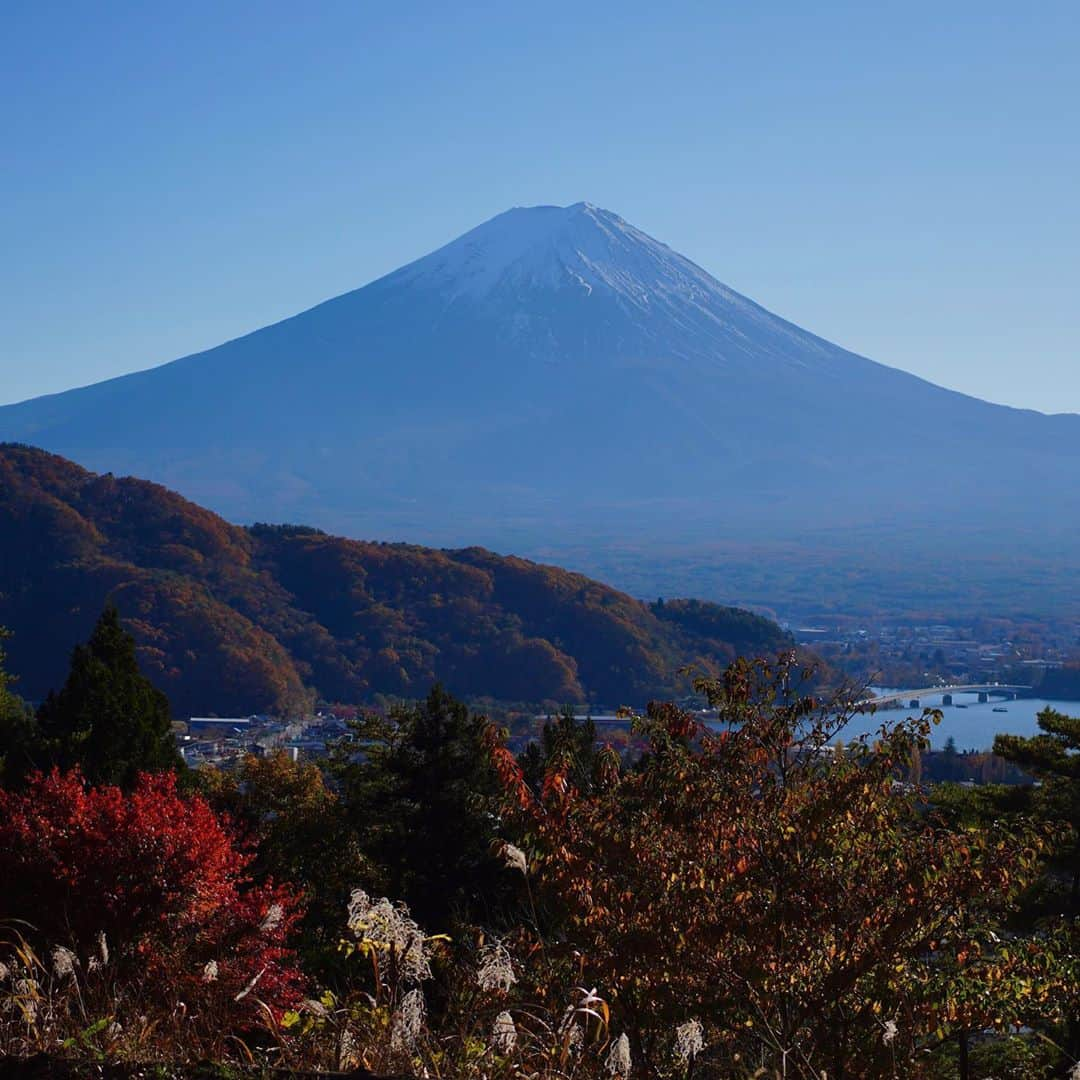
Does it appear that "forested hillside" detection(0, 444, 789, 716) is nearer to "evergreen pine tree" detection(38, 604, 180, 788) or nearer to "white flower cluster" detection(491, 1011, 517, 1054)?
"evergreen pine tree" detection(38, 604, 180, 788)

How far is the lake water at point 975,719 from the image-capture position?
42000mm

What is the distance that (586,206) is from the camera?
168m

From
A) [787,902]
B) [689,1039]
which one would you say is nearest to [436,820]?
[787,902]

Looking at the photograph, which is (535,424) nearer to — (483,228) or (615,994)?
(483,228)

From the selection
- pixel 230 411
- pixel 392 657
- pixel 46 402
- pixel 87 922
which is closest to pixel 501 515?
pixel 230 411

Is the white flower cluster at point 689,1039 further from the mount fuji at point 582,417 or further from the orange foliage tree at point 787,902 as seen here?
the mount fuji at point 582,417

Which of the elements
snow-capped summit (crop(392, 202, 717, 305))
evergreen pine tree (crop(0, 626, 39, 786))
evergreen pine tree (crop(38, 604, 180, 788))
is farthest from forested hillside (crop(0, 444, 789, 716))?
snow-capped summit (crop(392, 202, 717, 305))

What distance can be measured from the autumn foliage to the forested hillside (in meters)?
37.5

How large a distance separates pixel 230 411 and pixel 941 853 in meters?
169

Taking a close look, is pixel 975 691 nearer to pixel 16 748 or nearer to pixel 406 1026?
pixel 16 748

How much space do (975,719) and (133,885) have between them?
4531cm

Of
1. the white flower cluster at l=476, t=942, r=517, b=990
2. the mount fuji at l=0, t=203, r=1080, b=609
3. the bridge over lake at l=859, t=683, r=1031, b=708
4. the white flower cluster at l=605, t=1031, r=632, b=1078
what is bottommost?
the bridge over lake at l=859, t=683, r=1031, b=708

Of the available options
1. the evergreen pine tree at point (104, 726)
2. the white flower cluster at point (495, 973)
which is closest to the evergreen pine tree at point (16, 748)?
the evergreen pine tree at point (104, 726)

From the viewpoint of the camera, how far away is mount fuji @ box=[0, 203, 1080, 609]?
159 m
